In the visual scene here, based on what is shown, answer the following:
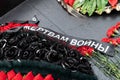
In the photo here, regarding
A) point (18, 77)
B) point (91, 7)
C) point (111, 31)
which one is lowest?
point (18, 77)

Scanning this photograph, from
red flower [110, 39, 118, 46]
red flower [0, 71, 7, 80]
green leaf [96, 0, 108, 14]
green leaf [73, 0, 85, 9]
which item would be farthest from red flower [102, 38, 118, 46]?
red flower [0, 71, 7, 80]

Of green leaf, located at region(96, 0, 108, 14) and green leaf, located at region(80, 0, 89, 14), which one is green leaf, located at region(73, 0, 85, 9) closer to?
green leaf, located at region(80, 0, 89, 14)

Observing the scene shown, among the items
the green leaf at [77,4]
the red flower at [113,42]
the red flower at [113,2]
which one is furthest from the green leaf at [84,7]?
the red flower at [113,42]

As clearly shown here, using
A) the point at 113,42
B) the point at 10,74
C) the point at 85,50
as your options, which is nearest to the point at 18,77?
the point at 10,74

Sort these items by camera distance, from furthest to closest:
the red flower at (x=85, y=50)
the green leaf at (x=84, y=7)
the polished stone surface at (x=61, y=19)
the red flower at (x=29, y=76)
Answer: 1. the green leaf at (x=84, y=7)
2. the polished stone surface at (x=61, y=19)
3. the red flower at (x=85, y=50)
4. the red flower at (x=29, y=76)

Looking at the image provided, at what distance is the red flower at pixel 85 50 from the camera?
2982mm

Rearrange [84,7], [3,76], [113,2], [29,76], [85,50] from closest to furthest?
[29,76]
[3,76]
[85,50]
[113,2]
[84,7]

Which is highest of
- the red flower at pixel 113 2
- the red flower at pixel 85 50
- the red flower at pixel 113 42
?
the red flower at pixel 113 2

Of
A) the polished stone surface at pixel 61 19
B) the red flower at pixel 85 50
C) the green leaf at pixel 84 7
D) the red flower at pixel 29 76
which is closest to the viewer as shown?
the red flower at pixel 29 76

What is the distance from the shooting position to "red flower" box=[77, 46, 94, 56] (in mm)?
2982

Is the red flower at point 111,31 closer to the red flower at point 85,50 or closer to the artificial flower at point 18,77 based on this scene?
the red flower at point 85,50

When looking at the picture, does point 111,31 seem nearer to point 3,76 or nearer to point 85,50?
point 85,50

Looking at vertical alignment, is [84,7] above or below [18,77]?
above

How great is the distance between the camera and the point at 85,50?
119 inches
